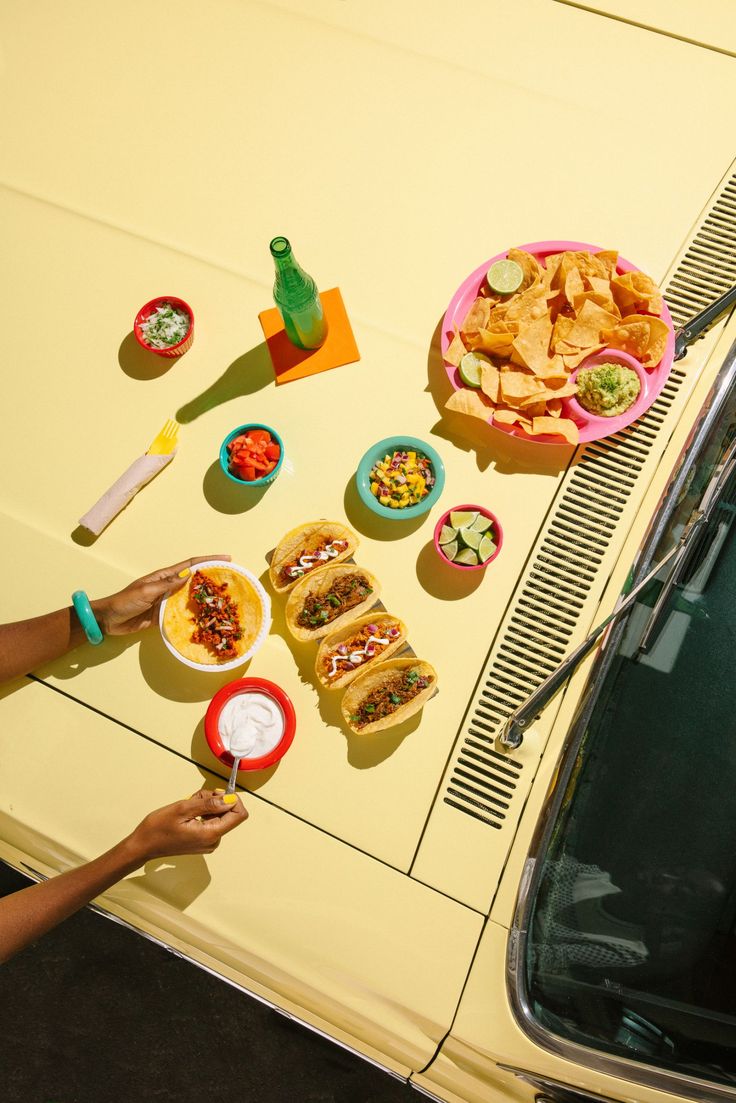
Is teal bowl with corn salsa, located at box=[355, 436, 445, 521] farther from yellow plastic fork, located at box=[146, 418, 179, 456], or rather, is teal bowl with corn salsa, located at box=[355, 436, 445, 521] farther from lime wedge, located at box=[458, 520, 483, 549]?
yellow plastic fork, located at box=[146, 418, 179, 456]

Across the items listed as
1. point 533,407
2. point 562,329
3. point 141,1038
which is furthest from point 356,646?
point 141,1038

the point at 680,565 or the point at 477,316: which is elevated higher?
the point at 477,316

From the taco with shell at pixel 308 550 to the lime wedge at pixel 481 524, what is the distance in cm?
30

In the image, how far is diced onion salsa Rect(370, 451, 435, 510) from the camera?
5.92 feet

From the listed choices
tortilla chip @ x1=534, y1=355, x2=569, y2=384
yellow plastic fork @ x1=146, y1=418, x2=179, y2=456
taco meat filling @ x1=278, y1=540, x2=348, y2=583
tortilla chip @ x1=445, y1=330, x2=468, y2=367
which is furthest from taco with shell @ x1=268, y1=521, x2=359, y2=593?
tortilla chip @ x1=534, y1=355, x2=569, y2=384

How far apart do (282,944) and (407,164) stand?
209cm

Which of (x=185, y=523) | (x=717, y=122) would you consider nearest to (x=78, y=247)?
(x=185, y=523)

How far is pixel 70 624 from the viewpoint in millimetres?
1765

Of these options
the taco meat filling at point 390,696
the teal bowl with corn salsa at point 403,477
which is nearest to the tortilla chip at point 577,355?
the teal bowl with corn salsa at point 403,477

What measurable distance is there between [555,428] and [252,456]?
2.53 ft

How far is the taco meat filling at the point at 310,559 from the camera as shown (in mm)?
1785

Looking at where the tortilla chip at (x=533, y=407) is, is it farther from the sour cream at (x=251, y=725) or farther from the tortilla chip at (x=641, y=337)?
the sour cream at (x=251, y=725)

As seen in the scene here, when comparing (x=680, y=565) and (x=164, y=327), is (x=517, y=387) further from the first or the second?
(x=164, y=327)

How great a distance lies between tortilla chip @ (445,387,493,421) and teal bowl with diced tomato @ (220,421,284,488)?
46 centimetres
